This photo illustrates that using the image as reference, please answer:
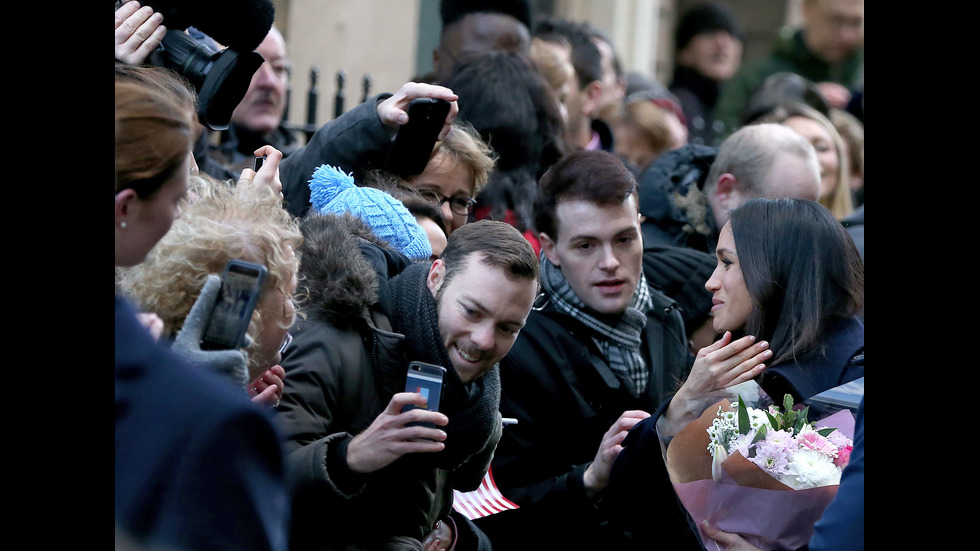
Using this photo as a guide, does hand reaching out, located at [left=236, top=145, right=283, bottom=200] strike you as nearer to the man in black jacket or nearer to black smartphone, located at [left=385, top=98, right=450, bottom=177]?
black smartphone, located at [left=385, top=98, right=450, bottom=177]

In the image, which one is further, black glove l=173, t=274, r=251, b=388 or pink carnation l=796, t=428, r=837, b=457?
pink carnation l=796, t=428, r=837, b=457

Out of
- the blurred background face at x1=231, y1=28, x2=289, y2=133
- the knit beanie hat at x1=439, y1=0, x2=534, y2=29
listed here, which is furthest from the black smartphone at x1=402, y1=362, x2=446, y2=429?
the knit beanie hat at x1=439, y1=0, x2=534, y2=29

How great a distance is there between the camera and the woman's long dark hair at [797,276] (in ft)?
10.5

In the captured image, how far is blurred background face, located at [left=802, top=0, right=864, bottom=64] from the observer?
840 cm

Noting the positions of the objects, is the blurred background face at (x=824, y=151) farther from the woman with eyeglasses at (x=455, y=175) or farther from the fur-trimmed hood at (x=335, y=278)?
the fur-trimmed hood at (x=335, y=278)

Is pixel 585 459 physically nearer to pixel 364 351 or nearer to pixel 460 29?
pixel 364 351

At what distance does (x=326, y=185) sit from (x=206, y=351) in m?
1.44

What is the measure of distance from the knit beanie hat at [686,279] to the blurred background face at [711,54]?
16.8ft

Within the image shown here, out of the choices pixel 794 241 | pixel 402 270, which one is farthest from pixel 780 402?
pixel 402 270

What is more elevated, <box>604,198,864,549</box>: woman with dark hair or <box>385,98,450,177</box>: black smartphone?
<box>385,98,450,177</box>: black smartphone

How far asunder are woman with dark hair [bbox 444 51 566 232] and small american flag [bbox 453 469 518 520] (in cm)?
108

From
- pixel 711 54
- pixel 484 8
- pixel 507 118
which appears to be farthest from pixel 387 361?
pixel 711 54

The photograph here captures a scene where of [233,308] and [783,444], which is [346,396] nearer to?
[233,308]
